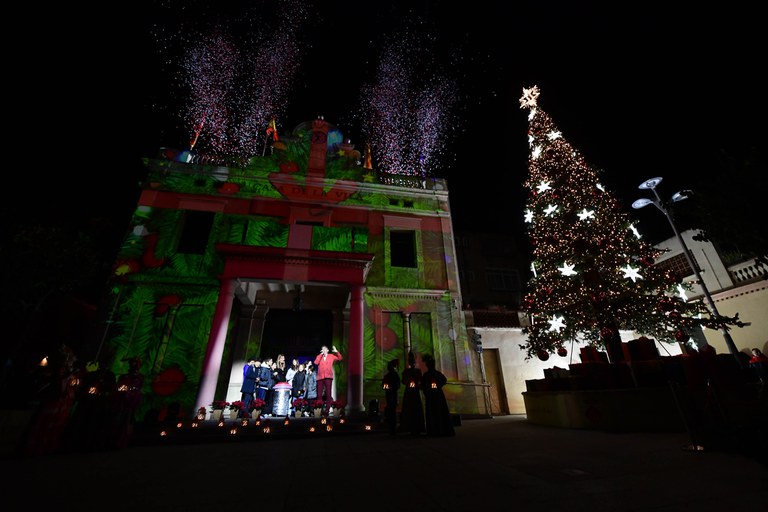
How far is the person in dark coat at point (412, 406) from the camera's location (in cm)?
719

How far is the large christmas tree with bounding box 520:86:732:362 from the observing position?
9836 mm

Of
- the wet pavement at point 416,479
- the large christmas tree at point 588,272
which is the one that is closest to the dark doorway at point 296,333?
the wet pavement at point 416,479

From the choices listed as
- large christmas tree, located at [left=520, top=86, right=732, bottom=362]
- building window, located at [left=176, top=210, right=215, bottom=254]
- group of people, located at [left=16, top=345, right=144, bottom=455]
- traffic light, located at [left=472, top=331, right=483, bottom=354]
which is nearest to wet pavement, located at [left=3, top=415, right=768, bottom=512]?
group of people, located at [left=16, top=345, right=144, bottom=455]

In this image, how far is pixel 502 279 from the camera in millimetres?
21359

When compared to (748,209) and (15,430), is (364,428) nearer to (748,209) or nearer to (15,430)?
(15,430)

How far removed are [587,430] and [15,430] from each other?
473 inches

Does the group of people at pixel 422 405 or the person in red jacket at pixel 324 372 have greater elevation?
the person in red jacket at pixel 324 372

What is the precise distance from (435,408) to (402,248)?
9.43 metres

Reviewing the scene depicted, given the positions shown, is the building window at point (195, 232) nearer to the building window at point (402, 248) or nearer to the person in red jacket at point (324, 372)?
the person in red jacket at point (324, 372)

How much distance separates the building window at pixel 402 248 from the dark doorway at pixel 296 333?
410 cm

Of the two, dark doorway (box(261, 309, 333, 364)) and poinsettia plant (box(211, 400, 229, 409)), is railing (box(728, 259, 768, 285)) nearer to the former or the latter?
dark doorway (box(261, 309, 333, 364))

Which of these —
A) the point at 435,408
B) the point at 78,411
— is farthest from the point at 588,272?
the point at 78,411

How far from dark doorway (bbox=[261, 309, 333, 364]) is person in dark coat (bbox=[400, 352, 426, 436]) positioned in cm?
695

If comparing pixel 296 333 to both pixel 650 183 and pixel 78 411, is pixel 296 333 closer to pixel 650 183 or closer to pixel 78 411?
pixel 78 411
